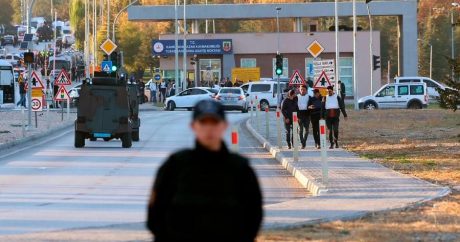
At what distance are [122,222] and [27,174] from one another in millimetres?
8728

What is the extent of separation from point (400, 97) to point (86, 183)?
42450 millimetres

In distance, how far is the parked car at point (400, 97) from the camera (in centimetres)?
6006

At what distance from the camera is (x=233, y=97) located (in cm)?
5928

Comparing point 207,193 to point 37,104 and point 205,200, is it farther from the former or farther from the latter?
point 37,104

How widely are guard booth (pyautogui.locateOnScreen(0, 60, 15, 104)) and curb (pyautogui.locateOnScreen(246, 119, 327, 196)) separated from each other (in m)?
41.6

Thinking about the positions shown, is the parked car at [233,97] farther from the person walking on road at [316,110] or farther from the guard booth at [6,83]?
the person walking on road at [316,110]

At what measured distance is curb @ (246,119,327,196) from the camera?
57.4 feet

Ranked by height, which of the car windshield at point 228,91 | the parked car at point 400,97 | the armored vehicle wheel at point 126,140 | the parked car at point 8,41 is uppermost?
the parked car at point 8,41

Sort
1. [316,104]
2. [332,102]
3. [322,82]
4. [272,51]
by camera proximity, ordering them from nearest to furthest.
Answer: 1. [332,102]
2. [316,104]
3. [322,82]
4. [272,51]

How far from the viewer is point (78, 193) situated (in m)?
18.1

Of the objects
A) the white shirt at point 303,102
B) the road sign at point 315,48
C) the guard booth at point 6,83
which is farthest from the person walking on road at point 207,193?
the guard booth at point 6,83

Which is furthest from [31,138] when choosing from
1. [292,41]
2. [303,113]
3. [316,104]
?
[292,41]

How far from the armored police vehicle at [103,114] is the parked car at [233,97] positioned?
27599 mm

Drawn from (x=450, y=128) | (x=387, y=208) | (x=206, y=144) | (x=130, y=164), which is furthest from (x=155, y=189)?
(x=450, y=128)
